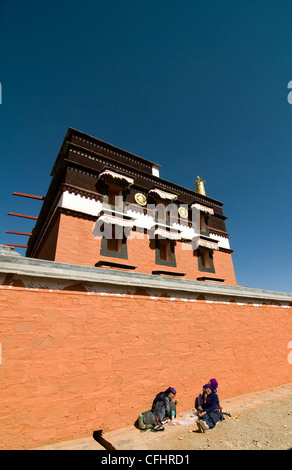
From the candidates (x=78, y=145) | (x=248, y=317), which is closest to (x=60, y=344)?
(x=248, y=317)

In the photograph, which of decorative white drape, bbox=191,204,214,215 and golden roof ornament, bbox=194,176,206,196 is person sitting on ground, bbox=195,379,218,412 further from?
golden roof ornament, bbox=194,176,206,196

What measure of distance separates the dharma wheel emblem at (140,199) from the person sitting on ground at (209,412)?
10.7 m

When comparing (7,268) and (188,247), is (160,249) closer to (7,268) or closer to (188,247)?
(188,247)

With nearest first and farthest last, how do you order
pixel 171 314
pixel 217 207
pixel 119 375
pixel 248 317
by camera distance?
pixel 119 375 < pixel 171 314 < pixel 248 317 < pixel 217 207

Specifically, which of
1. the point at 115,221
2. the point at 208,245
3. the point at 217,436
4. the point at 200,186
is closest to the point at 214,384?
the point at 217,436

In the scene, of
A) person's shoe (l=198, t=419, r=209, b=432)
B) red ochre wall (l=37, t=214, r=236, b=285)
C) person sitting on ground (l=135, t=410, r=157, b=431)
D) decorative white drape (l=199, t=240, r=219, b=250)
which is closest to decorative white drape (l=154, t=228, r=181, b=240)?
red ochre wall (l=37, t=214, r=236, b=285)

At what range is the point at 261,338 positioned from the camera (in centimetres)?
877

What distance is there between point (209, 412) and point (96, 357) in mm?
3304

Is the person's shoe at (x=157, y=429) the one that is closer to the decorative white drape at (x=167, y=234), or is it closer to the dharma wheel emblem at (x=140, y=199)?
the decorative white drape at (x=167, y=234)

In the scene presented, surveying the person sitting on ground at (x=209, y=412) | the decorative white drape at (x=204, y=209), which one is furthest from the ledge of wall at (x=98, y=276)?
the decorative white drape at (x=204, y=209)

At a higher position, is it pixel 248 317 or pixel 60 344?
pixel 248 317

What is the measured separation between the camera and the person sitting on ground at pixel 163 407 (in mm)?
5132

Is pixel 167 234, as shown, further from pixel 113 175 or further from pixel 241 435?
pixel 241 435
